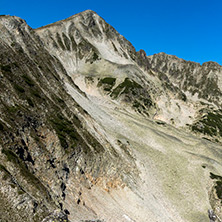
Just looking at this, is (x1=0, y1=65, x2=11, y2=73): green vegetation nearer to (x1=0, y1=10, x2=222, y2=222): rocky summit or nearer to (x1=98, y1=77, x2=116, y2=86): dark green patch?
(x1=0, y1=10, x2=222, y2=222): rocky summit

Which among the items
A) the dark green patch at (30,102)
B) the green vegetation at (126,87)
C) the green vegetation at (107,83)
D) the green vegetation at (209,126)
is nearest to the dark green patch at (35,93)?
the dark green patch at (30,102)

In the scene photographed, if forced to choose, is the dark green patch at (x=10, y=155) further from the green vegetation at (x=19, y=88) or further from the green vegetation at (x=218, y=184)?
the green vegetation at (x=218, y=184)

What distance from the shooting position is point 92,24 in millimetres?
193000

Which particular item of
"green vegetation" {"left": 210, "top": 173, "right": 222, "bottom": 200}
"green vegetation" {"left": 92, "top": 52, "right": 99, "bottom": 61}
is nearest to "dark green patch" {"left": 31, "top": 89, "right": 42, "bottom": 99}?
"green vegetation" {"left": 210, "top": 173, "right": 222, "bottom": 200}

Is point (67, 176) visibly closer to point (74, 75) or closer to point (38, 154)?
point (38, 154)

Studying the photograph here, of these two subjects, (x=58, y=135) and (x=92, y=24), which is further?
(x=92, y=24)

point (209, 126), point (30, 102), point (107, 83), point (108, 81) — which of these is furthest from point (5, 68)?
point (209, 126)

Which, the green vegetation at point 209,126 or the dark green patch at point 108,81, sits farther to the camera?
the dark green patch at point 108,81

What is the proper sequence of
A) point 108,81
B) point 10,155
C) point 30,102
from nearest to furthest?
point 10,155 → point 30,102 → point 108,81

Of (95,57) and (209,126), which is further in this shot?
(95,57)

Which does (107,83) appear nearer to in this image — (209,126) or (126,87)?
(126,87)

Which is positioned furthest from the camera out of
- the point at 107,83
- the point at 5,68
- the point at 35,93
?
the point at 107,83

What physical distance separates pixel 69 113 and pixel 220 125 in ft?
387

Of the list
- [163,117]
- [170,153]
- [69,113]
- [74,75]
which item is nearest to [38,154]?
[69,113]
